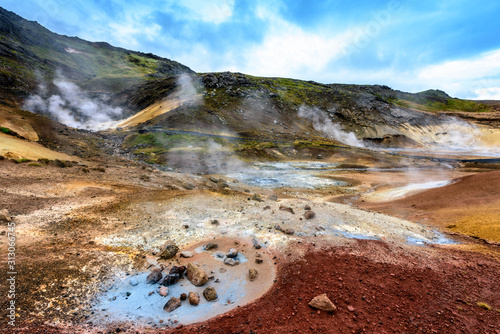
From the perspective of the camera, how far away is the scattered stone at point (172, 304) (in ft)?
19.0

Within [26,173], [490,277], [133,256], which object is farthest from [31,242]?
[490,277]

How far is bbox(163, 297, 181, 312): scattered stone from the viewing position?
228 inches

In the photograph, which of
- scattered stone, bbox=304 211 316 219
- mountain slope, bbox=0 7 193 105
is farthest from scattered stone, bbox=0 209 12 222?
mountain slope, bbox=0 7 193 105

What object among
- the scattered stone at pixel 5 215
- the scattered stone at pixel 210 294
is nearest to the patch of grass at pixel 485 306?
the scattered stone at pixel 210 294

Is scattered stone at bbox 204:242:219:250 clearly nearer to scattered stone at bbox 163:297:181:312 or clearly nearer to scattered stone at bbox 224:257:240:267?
scattered stone at bbox 224:257:240:267

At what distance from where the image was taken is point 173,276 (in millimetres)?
6793

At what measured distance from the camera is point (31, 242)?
25.4 ft

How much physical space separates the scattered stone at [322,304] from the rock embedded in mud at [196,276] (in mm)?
3147

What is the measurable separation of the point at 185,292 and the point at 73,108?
68.6m

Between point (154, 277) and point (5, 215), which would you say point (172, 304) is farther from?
point (5, 215)

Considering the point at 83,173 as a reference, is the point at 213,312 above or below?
below

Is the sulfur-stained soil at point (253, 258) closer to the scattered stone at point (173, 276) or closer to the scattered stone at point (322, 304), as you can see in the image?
the scattered stone at point (322, 304)

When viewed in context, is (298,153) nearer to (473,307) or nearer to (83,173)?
(83,173)

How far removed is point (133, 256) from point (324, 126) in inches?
2591
